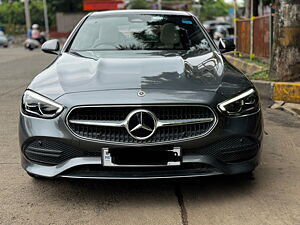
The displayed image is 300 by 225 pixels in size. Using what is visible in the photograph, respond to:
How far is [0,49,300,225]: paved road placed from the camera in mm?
3170

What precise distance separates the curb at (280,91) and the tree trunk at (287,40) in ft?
1.16

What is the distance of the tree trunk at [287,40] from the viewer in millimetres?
7691

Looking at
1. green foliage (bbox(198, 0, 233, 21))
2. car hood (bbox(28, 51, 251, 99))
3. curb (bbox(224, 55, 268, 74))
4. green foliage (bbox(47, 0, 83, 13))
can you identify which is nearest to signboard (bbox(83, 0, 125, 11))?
green foliage (bbox(47, 0, 83, 13))

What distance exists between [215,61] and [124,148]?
1.33 metres

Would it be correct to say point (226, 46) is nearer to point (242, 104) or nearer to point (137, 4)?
point (242, 104)

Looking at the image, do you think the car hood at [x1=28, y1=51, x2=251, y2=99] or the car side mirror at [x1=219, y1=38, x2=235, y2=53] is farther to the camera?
the car side mirror at [x1=219, y1=38, x2=235, y2=53]

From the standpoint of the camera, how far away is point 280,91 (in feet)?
24.3

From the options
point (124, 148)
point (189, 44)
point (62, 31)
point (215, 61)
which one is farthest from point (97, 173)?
point (62, 31)

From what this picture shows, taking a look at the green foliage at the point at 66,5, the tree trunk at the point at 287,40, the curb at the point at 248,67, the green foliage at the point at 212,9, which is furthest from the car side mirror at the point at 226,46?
the green foliage at the point at 212,9

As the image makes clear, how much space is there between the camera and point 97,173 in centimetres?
322

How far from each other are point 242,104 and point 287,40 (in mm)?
4805

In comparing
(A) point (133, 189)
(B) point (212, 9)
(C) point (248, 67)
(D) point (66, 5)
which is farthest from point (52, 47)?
(B) point (212, 9)

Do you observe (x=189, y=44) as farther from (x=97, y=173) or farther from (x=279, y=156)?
(x=97, y=173)

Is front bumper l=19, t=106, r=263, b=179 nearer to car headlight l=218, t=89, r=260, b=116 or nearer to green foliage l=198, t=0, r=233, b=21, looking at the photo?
car headlight l=218, t=89, r=260, b=116
